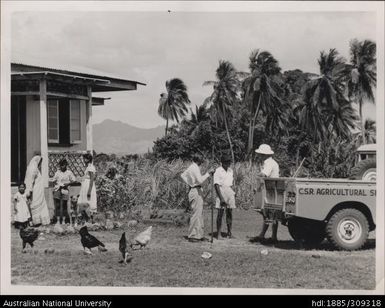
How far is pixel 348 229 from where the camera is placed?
1079cm

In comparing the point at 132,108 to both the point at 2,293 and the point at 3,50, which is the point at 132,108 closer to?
the point at 3,50

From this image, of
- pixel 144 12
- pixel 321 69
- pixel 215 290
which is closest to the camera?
pixel 215 290

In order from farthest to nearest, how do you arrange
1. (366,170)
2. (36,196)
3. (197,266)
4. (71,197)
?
(71,197) < (36,196) < (366,170) < (197,266)

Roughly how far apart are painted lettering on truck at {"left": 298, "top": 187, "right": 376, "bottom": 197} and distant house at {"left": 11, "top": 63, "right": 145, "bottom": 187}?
3.98 m

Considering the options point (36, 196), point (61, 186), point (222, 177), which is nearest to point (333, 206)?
point (222, 177)

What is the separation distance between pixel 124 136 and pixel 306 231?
144 inches

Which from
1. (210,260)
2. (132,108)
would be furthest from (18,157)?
(210,260)

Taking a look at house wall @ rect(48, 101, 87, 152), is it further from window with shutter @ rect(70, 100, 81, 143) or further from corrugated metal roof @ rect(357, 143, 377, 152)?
corrugated metal roof @ rect(357, 143, 377, 152)

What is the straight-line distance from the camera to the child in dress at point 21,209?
38.3 feet

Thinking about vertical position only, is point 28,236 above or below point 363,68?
below

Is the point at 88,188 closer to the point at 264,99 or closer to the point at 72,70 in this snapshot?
the point at 72,70

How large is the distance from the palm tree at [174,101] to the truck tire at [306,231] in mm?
2848

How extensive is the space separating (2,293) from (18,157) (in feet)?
→ 15.7

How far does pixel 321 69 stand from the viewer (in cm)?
1156
